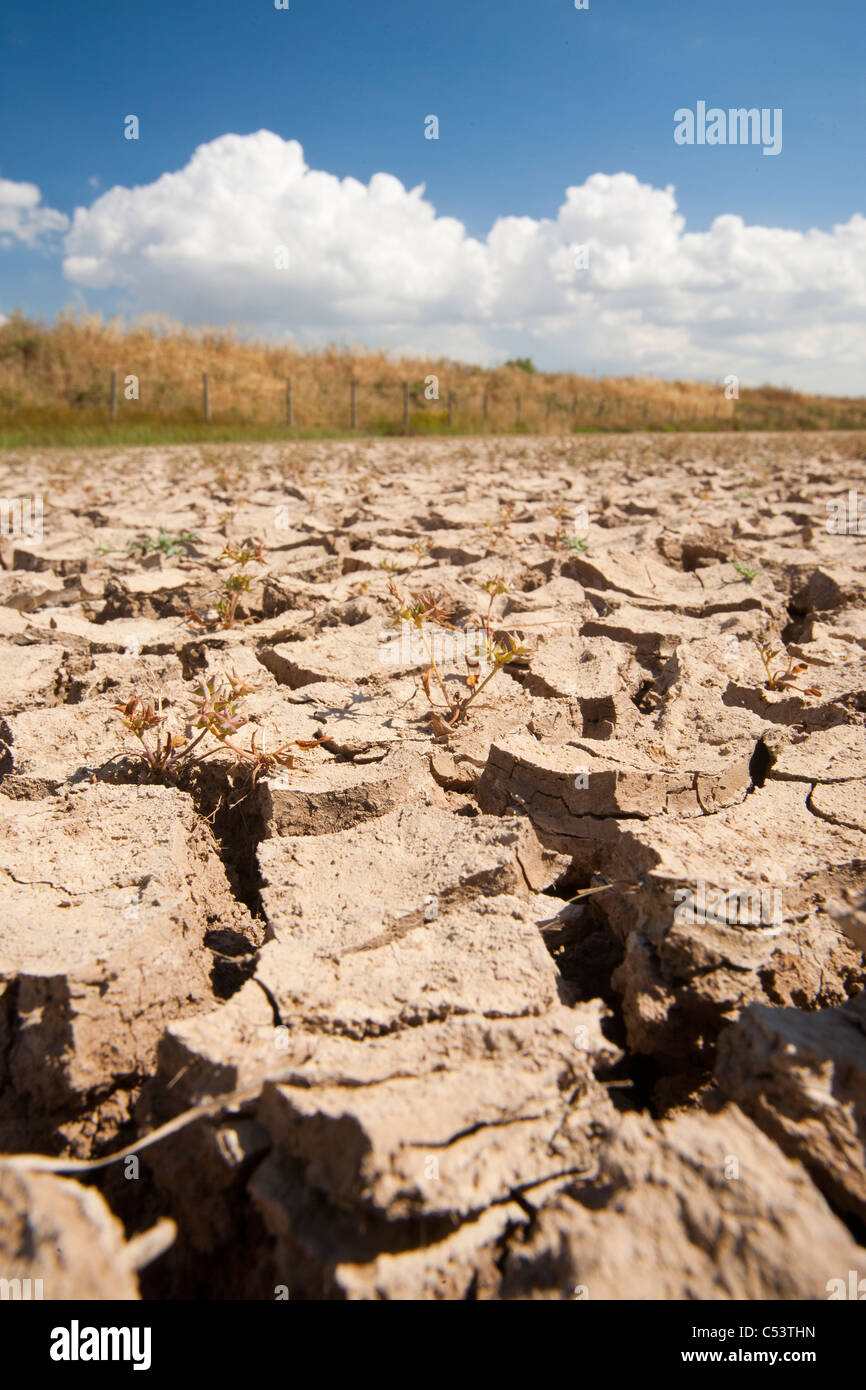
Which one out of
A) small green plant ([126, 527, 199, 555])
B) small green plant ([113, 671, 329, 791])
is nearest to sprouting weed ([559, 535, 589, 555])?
small green plant ([126, 527, 199, 555])

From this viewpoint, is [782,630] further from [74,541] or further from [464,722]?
[74,541]

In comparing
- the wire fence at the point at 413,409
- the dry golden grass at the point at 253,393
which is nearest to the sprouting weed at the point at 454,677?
the wire fence at the point at 413,409

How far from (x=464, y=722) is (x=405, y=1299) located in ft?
4.27

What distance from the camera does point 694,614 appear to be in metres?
2.88

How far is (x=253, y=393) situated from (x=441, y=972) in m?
22.0

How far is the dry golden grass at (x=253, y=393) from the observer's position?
15.5m

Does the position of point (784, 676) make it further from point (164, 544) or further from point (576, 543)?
point (164, 544)

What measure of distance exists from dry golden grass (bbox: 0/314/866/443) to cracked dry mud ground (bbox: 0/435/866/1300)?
12.1 meters

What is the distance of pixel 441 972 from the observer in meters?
1.12

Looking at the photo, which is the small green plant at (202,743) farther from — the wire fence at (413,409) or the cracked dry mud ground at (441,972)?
the wire fence at (413,409)

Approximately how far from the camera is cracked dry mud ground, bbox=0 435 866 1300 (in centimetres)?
79

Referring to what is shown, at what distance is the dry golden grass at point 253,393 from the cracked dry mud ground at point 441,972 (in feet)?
39.8

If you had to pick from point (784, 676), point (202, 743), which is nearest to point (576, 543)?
point (784, 676)

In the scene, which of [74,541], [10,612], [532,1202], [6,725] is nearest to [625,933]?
[532,1202]
